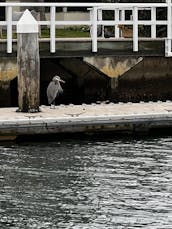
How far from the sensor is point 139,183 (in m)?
14.1

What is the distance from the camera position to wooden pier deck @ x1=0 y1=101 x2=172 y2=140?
17.1 m

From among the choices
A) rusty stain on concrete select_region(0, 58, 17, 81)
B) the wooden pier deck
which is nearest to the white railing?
rusty stain on concrete select_region(0, 58, 17, 81)

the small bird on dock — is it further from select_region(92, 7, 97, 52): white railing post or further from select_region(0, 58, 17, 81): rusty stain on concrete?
select_region(92, 7, 97, 52): white railing post

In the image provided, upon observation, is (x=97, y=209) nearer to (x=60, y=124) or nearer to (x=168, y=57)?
(x=60, y=124)

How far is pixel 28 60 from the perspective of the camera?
18.2m

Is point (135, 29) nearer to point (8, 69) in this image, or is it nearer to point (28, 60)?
point (8, 69)

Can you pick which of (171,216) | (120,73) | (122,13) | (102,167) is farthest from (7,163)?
(122,13)

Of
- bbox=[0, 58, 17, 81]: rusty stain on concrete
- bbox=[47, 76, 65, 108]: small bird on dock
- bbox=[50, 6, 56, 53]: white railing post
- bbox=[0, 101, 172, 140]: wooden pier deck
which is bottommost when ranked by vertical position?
bbox=[0, 101, 172, 140]: wooden pier deck

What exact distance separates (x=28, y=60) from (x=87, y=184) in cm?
498

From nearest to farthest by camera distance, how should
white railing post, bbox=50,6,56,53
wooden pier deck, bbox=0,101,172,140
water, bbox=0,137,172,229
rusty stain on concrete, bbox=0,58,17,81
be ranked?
water, bbox=0,137,172,229 → wooden pier deck, bbox=0,101,172,140 → rusty stain on concrete, bbox=0,58,17,81 → white railing post, bbox=50,6,56,53

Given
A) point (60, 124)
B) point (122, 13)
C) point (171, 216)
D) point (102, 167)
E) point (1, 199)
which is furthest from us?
point (122, 13)

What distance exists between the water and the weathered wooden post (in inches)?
58.2

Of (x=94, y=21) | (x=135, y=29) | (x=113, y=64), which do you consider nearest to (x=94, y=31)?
(x=94, y=21)

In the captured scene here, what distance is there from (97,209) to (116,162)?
319cm
